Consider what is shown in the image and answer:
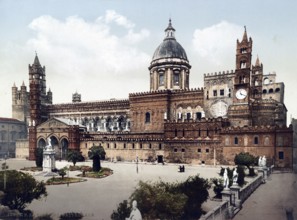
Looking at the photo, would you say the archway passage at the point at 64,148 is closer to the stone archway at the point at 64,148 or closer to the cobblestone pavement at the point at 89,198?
the stone archway at the point at 64,148

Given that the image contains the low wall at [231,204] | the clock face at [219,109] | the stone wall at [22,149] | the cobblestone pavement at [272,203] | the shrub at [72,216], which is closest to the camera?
the low wall at [231,204]

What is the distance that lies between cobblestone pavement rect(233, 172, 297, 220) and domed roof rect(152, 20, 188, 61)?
119ft

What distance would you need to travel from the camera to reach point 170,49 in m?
57.5

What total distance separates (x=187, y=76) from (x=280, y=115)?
2036 centimetres

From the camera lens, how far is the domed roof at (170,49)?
188ft

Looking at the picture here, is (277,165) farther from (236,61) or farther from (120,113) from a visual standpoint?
(120,113)

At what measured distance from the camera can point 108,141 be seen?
51375 millimetres

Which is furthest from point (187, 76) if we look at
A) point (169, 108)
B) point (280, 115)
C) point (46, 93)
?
point (46, 93)

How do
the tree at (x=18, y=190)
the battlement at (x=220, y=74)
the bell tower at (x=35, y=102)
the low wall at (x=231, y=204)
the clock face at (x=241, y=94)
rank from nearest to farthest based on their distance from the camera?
the low wall at (x=231, y=204) → the tree at (x=18, y=190) → the clock face at (x=241, y=94) → the battlement at (x=220, y=74) → the bell tower at (x=35, y=102)

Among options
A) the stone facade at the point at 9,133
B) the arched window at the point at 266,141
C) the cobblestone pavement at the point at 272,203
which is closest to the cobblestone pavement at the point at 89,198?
the cobblestone pavement at the point at 272,203

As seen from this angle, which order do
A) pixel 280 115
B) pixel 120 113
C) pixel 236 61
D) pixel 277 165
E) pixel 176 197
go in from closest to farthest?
1. pixel 176 197
2. pixel 277 165
3. pixel 236 61
4. pixel 280 115
5. pixel 120 113

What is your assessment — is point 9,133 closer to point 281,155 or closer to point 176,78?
point 176,78

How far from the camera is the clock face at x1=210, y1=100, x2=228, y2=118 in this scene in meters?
45.7

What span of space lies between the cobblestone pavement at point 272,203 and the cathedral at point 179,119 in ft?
42.8
